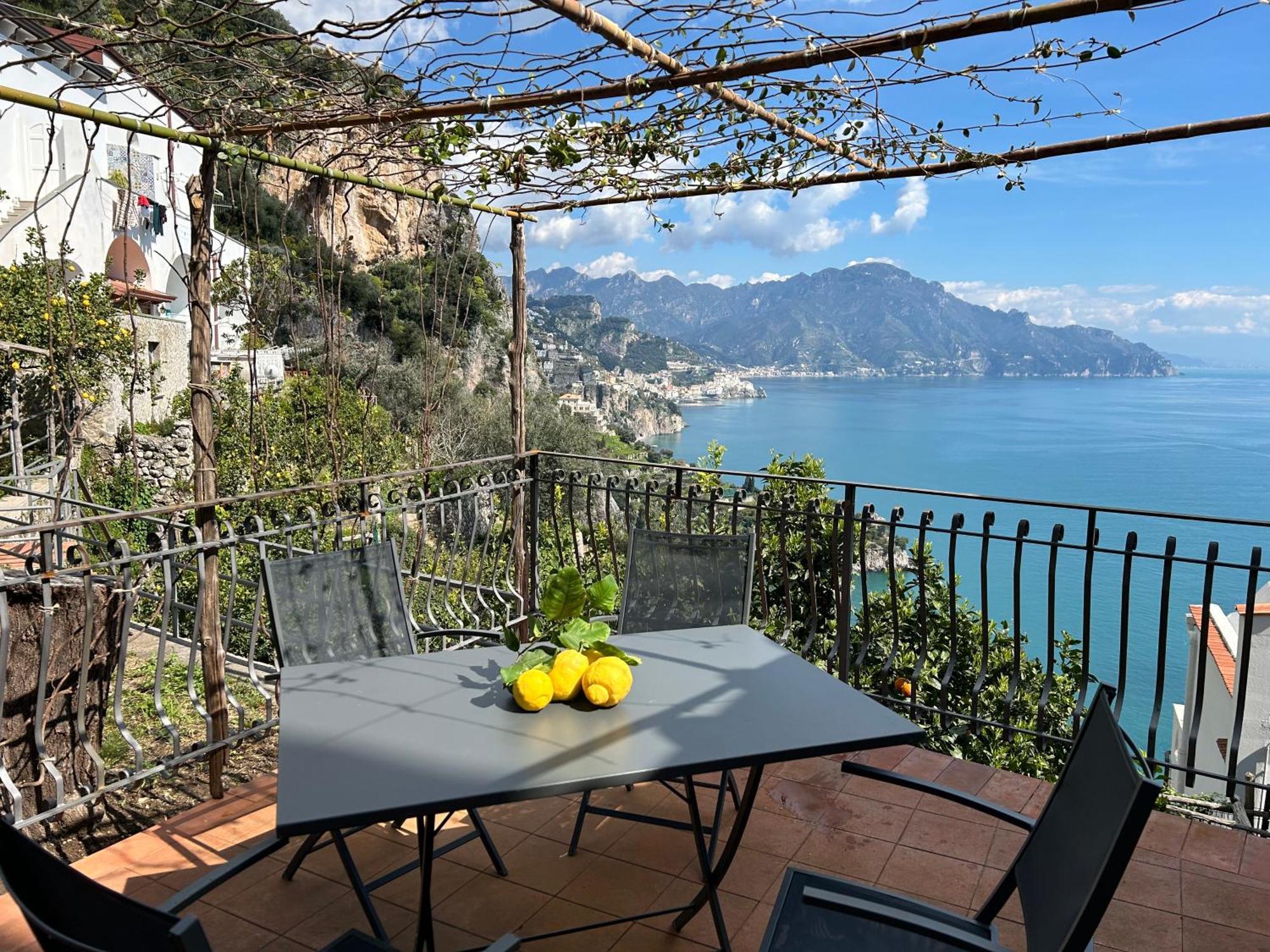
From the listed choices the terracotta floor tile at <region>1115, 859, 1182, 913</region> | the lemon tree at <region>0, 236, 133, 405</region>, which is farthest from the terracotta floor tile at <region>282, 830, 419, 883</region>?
the lemon tree at <region>0, 236, 133, 405</region>

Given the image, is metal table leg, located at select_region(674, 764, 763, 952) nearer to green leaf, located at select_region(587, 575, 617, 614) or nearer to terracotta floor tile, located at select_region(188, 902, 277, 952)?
green leaf, located at select_region(587, 575, 617, 614)

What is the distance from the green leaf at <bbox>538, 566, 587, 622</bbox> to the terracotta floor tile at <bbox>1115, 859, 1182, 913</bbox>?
178 centimetres

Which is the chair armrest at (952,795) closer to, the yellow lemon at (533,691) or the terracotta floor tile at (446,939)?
the yellow lemon at (533,691)

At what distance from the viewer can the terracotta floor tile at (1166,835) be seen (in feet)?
8.84

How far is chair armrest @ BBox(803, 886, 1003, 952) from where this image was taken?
129 cm

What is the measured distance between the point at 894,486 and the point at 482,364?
27.0 metres

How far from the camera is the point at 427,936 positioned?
73.1 inches

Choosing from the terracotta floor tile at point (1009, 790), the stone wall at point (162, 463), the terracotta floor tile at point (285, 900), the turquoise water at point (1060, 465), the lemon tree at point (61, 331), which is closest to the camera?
the terracotta floor tile at point (285, 900)

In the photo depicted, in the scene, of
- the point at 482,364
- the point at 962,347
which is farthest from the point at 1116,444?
the point at 482,364

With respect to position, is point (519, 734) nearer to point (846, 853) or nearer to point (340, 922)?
point (340, 922)

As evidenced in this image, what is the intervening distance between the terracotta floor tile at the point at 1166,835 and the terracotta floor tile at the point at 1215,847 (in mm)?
18

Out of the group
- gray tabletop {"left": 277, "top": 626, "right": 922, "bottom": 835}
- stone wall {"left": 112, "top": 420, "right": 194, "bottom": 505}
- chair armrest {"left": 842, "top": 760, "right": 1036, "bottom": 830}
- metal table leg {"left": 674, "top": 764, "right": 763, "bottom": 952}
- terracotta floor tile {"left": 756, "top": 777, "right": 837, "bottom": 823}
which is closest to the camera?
gray tabletop {"left": 277, "top": 626, "right": 922, "bottom": 835}

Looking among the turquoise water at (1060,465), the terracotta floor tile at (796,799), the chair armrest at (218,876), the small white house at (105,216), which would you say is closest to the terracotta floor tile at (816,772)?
the terracotta floor tile at (796,799)

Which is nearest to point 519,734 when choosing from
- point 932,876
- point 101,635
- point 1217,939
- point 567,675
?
point 567,675
